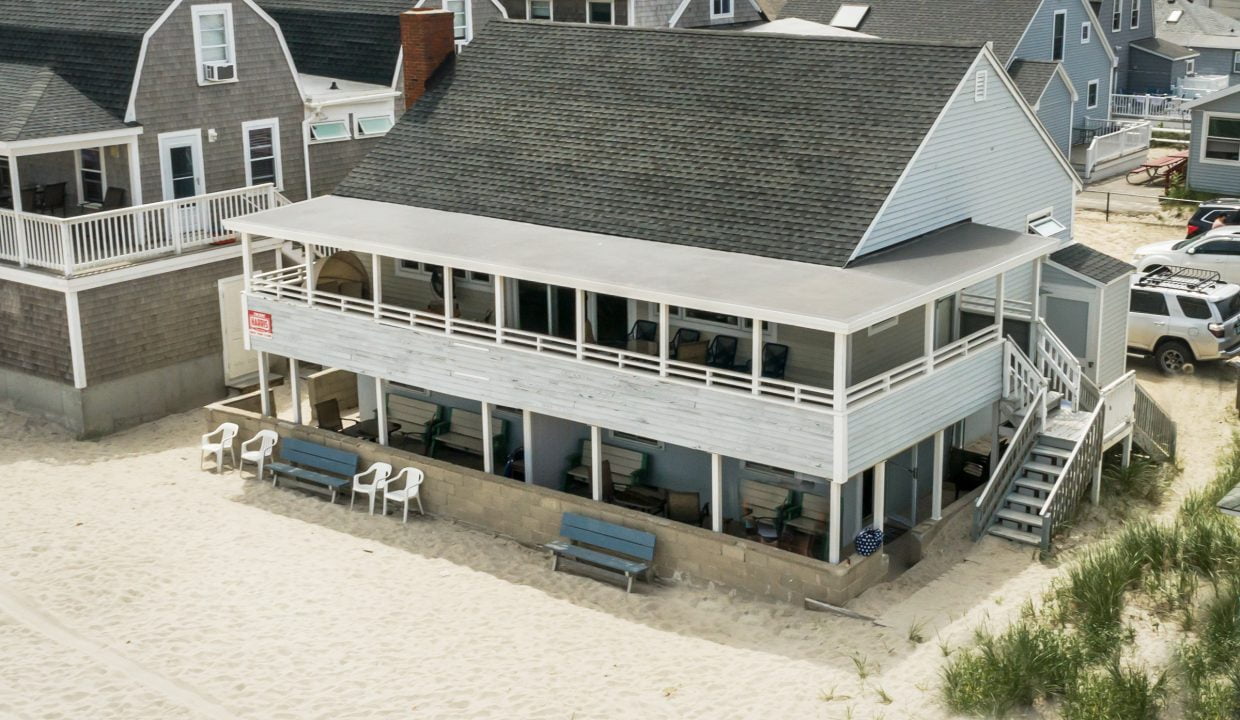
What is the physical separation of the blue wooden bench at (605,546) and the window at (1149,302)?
1393 cm

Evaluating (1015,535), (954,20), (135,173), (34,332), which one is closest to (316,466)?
(34,332)

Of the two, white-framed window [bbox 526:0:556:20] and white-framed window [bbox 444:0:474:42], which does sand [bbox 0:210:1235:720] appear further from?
white-framed window [bbox 526:0:556:20]

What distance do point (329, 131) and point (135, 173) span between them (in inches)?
199

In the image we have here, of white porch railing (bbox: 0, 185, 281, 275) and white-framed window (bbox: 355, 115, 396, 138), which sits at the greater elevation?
white-framed window (bbox: 355, 115, 396, 138)

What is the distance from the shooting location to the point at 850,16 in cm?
5062

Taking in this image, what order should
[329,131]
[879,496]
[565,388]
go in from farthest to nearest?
[329,131]
[565,388]
[879,496]

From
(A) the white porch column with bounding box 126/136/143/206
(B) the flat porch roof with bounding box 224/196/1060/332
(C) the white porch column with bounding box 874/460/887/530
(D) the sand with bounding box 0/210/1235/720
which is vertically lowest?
(D) the sand with bounding box 0/210/1235/720

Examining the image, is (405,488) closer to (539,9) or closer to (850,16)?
(539,9)

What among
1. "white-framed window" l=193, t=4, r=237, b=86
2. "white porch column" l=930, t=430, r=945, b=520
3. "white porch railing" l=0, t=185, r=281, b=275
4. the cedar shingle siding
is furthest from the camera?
"white-framed window" l=193, t=4, r=237, b=86

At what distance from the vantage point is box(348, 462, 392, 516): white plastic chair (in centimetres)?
2488

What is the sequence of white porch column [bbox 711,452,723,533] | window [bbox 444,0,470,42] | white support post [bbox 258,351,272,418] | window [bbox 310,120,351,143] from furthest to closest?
window [bbox 444,0,470,42]
window [bbox 310,120,351,143]
white support post [bbox 258,351,272,418]
white porch column [bbox 711,452,723,533]

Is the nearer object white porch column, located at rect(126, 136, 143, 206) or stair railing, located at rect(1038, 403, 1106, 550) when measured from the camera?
stair railing, located at rect(1038, 403, 1106, 550)

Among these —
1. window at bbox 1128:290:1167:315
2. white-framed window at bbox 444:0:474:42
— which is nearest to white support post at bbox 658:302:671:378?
window at bbox 1128:290:1167:315

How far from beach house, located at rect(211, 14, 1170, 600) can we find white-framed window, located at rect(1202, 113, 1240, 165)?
1940 centimetres
